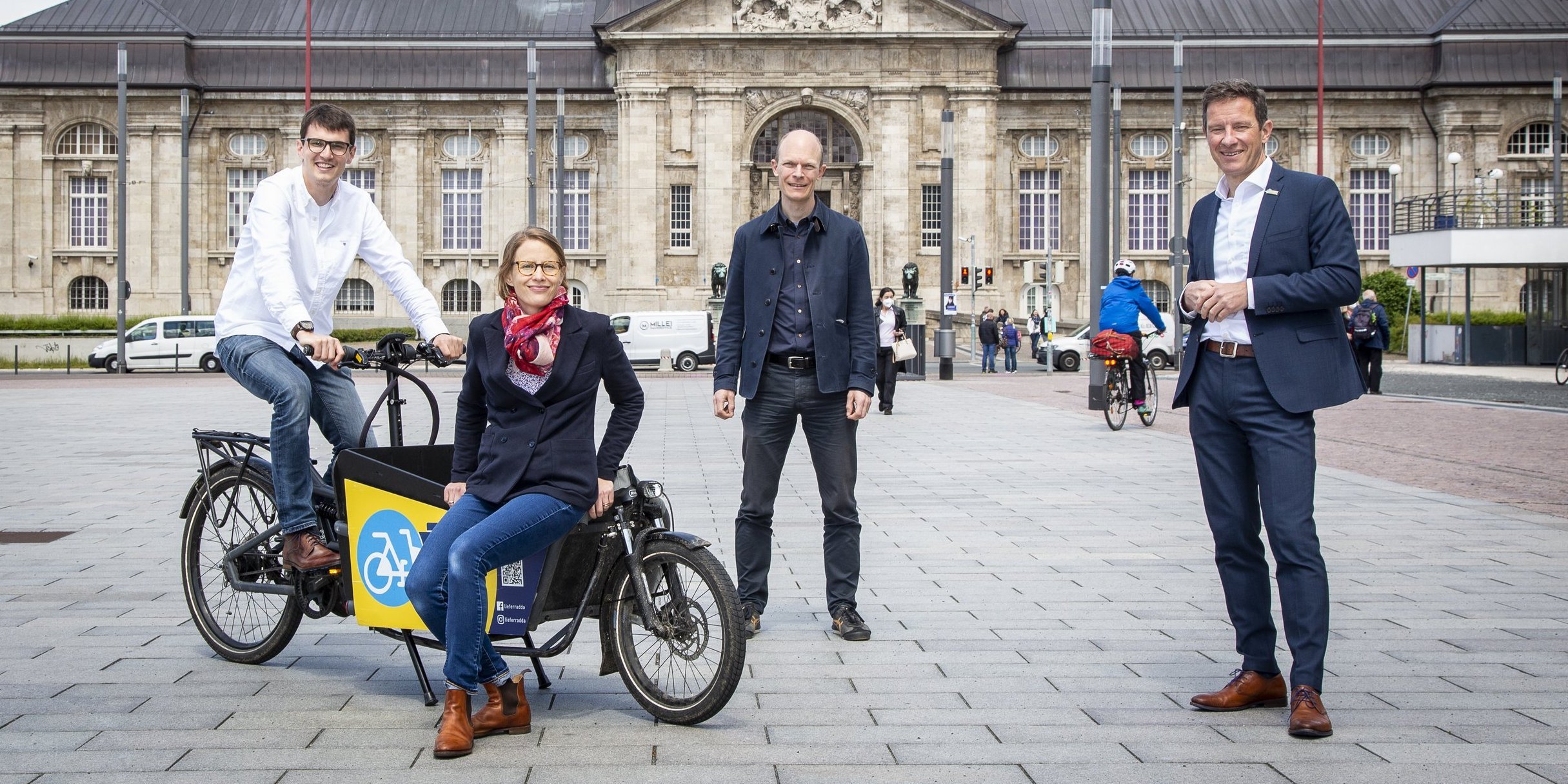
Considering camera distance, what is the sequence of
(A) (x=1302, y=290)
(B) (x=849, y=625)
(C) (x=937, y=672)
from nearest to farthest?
(A) (x=1302, y=290)
(C) (x=937, y=672)
(B) (x=849, y=625)

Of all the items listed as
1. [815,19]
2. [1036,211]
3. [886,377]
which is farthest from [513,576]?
[1036,211]

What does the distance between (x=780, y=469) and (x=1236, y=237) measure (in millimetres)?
2099

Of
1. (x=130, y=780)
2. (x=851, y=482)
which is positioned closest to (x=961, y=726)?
(x=851, y=482)

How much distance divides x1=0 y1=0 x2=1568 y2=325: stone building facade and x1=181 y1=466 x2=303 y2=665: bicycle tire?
54.3m

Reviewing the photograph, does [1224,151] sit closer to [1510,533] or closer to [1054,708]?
[1054,708]

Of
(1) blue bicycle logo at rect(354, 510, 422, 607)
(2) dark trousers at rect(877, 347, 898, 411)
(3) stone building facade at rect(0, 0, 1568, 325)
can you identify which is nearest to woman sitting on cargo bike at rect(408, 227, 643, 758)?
(1) blue bicycle logo at rect(354, 510, 422, 607)

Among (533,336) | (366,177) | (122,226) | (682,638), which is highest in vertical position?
Result: (366,177)

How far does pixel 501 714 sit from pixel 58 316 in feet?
202

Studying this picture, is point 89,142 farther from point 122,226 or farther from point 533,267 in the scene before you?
point 533,267

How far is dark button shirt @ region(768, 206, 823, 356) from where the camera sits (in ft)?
21.3

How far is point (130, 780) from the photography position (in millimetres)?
4355

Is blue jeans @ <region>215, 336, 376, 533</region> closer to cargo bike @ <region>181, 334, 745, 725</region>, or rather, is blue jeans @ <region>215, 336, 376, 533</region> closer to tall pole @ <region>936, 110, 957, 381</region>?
cargo bike @ <region>181, 334, 745, 725</region>

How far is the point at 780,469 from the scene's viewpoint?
6520mm

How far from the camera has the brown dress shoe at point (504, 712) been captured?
488 centimetres
